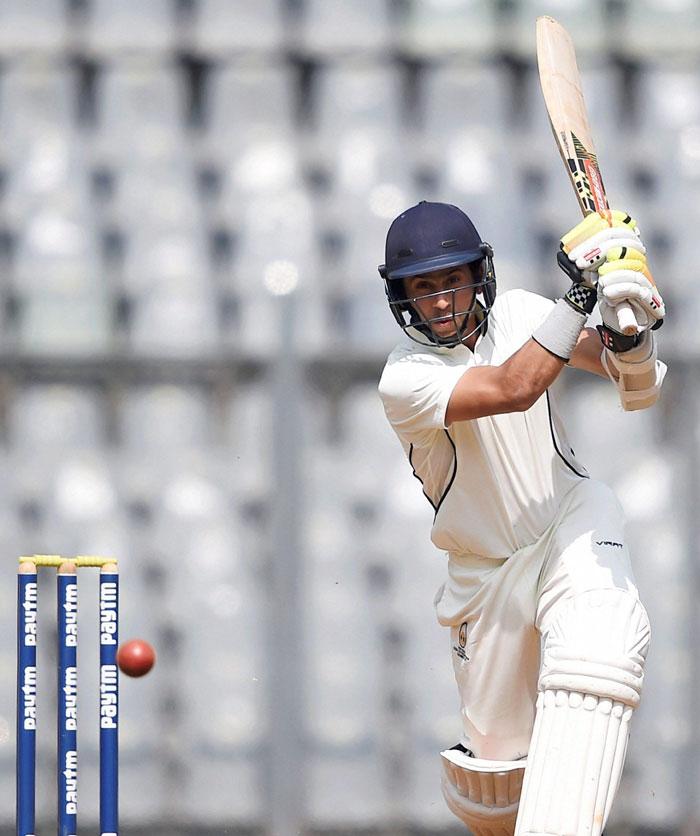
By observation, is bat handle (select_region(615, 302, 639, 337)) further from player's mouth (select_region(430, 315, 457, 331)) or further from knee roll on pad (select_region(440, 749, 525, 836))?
knee roll on pad (select_region(440, 749, 525, 836))

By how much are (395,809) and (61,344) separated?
64.0 inches

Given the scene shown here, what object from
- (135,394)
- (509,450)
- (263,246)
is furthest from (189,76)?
(509,450)

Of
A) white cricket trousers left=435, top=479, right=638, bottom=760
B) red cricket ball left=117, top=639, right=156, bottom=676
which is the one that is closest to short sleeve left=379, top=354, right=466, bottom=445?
white cricket trousers left=435, top=479, right=638, bottom=760

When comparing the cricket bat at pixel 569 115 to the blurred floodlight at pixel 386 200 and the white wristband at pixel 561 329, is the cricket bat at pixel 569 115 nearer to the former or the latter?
the white wristband at pixel 561 329

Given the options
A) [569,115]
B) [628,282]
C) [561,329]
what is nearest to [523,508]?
[561,329]

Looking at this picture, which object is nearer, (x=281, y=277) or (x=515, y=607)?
(x=515, y=607)

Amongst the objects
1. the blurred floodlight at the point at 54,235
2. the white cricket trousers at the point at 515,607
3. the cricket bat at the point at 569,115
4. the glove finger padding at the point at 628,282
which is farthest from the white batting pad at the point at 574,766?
the blurred floodlight at the point at 54,235

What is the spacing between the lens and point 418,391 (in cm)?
243

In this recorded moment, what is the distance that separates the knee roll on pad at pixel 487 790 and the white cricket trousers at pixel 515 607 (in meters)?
0.02

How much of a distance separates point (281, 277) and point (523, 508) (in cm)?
236

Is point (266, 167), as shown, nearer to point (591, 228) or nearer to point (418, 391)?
point (418, 391)

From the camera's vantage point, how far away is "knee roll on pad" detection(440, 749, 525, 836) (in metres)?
2.60

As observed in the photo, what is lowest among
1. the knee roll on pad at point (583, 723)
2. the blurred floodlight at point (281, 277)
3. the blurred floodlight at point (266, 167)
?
the knee roll on pad at point (583, 723)

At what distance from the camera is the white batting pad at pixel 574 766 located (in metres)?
2.27
